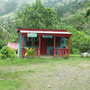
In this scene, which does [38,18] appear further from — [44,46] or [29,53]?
[29,53]

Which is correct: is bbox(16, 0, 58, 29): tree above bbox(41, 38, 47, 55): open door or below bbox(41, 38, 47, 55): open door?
above

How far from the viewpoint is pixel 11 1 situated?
155500mm

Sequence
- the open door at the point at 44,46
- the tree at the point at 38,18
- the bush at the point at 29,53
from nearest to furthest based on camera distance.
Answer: the bush at the point at 29,53
the open door at the point at 44,46
the tree at the point at 38,18

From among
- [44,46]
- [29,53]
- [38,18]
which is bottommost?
[29,53]

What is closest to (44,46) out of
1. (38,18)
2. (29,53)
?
(29,53)

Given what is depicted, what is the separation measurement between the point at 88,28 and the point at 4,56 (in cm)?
2426

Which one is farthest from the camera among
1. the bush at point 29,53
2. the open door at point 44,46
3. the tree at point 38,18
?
the tree at point 38,18

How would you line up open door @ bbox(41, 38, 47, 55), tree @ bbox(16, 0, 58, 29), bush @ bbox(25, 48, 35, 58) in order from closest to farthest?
bush @ bbox(25, 48, 35, 58), open door @ bbox(41, 38, 47, 55), tree @ bbox(16, 0, 58, 29)

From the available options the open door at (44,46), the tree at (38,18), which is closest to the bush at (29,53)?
the open door at (44,46)

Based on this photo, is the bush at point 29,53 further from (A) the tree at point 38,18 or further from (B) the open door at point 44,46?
(A) the tree at point 38,18

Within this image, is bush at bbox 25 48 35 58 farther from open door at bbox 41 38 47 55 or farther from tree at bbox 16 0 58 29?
tree at bbox 16 0 58 29

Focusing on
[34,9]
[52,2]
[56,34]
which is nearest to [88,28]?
[34,9]

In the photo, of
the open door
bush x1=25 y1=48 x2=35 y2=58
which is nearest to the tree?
the open door

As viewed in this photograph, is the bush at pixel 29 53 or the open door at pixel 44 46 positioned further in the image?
the open door at pixel 44 46
